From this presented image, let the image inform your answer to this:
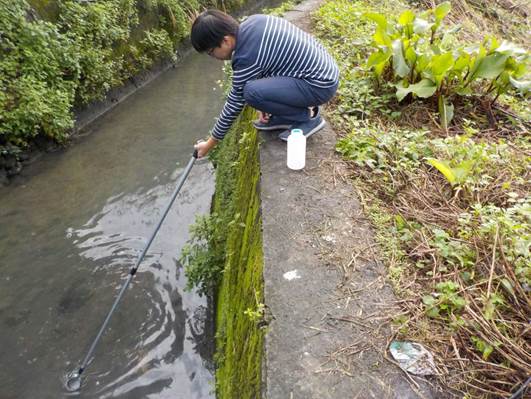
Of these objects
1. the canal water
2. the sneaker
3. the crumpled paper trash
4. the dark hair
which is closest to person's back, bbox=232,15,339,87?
the dark hair

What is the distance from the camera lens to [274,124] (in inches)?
148

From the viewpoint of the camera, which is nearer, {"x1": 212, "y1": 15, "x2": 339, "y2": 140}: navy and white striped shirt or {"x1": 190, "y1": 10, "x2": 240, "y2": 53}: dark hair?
{"x1": 190, "y1": 10, "x2": 240, "y2": 53}: dark hair

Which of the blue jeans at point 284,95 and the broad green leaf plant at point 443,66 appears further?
the broad green leaf plant at point 443,66

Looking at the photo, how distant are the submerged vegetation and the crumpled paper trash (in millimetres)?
57

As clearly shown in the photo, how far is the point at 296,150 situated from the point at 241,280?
115 cm

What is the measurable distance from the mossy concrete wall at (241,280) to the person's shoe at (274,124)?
0.11 metres

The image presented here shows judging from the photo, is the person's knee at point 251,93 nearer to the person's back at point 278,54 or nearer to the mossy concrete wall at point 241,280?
the person's back at point 278,54

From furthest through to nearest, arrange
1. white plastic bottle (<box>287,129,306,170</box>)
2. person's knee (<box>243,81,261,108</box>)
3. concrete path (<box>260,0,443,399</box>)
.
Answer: person's knee (<box>243,81,261,108</box>) < white plastic bottle (<box>287,129,306,170</box>) < concrete path (<box>260,0,443,399</box>)

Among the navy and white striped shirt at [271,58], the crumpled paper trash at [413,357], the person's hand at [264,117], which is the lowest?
the crumpled paper trash at [413,357]

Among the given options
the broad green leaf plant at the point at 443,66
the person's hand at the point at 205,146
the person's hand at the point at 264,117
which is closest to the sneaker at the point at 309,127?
the person's hand at the point at 264,117

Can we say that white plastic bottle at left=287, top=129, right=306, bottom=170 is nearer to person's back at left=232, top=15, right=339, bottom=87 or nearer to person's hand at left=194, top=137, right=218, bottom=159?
person's back at left=232, top=15, right=339, bottom=87

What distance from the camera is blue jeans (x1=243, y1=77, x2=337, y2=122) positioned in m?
3.32

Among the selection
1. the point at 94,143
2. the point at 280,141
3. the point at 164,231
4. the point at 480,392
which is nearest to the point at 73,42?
the point at 94,143

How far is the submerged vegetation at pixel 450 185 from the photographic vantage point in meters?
2.07
